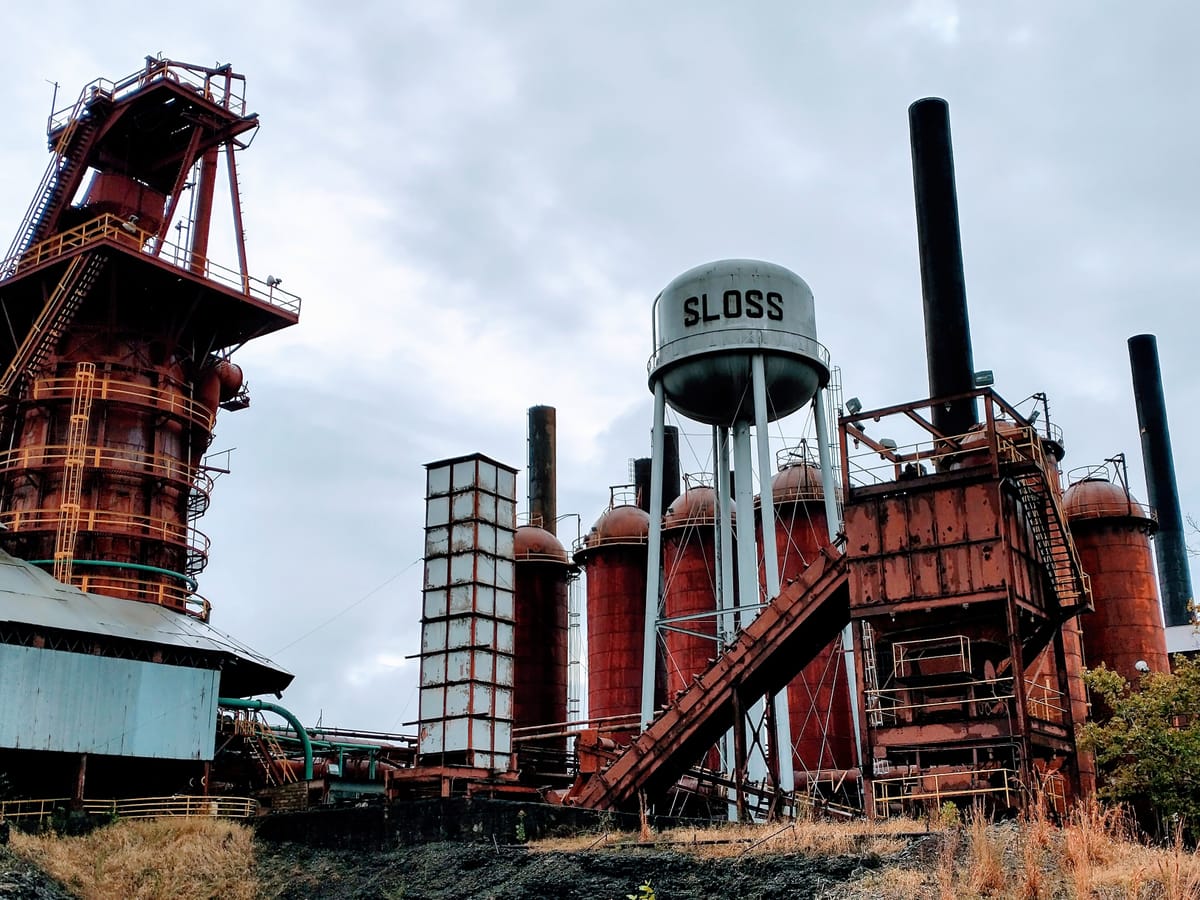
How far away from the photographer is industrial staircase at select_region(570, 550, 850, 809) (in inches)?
1006

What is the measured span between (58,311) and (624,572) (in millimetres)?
21130

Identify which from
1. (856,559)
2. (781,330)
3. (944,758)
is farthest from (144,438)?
(944,758)

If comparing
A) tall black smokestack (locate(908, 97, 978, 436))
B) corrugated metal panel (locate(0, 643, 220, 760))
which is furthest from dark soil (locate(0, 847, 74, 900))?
tall black smokestack (locate(908, 97, 978, 436))

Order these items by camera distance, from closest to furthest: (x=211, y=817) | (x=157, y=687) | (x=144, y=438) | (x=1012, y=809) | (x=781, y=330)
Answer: (x=1012, y=809) → (x=211, y=817) → (x=157, y=687) → (x=781, y=330) → (x=144, y=438)

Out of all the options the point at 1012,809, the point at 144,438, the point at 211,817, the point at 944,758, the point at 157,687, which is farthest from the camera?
the point at 144,438

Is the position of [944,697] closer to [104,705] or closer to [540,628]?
[104,705]

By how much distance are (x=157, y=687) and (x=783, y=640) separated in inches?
553

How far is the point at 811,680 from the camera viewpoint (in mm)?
38500

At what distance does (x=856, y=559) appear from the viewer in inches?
971

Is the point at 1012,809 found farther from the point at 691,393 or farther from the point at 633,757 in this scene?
the point at 691,393

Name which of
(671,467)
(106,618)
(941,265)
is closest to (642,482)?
(671,467)

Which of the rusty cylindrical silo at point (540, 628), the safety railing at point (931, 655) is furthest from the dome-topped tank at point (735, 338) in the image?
the rusty cylindrical silo at point (540, 628)

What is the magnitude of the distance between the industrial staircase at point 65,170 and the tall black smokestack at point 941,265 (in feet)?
73.6

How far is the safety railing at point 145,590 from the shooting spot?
105 feet
